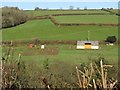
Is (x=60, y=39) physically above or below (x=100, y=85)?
below

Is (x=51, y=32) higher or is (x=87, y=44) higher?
(x=51, y=32)

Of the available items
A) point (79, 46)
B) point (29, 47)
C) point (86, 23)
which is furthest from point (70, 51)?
point (86, 23)

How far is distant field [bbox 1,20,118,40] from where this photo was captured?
31203mm

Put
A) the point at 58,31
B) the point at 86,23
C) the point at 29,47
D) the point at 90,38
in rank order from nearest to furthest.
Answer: the point at 29,47, the point at 90,38, the point at 58,31, the point at 86,23

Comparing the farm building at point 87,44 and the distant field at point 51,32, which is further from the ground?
the distant field at point 51,32

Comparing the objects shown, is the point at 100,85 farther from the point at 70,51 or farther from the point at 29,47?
the point at 29,47

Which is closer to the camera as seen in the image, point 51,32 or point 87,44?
point 87,44

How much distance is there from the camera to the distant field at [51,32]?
31203 millimetres

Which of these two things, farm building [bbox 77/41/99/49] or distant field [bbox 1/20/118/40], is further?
distant field [bbox 1/20/118/40]

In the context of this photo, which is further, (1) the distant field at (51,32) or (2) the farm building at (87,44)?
(1) the distant field at (51,32)

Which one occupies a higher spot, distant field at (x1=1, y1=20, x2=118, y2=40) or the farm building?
distant field at (x1=1, y1=20, x2=118, y2=40)

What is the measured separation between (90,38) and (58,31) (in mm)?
4349

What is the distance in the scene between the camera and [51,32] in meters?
34.1

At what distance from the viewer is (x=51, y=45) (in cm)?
2889
